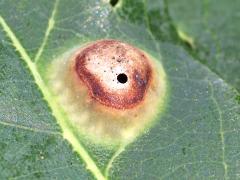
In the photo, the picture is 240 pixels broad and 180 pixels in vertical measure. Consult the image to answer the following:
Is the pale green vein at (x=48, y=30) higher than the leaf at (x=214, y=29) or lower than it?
higher

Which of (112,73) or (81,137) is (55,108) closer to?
(81,137)

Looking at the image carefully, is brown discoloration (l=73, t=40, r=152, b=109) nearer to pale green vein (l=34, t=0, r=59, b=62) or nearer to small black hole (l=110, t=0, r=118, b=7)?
pale green vein (l=34, t=0, r=59, b=62)

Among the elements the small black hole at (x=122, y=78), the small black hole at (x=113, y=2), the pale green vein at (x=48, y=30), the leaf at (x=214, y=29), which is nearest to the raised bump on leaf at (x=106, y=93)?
the small black hole at (x=122, y=78)

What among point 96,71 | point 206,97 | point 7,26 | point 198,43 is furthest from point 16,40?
point 198,43

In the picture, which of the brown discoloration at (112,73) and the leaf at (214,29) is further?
the leaf at (214,29)

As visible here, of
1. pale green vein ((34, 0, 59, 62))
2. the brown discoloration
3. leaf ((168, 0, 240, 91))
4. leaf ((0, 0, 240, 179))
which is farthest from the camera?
leaf ((168, 0, 240, 91))

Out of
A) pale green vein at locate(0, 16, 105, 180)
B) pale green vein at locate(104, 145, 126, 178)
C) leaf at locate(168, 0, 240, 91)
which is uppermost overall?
pale green vein at locate(0, 16, 105, 180)

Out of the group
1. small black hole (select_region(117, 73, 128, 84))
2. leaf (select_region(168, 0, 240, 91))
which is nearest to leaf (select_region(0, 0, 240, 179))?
small black hole (select_region(117, 73, 128, 84))

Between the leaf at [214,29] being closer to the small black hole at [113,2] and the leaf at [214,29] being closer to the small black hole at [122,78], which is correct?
the small black hole at [113,2]
